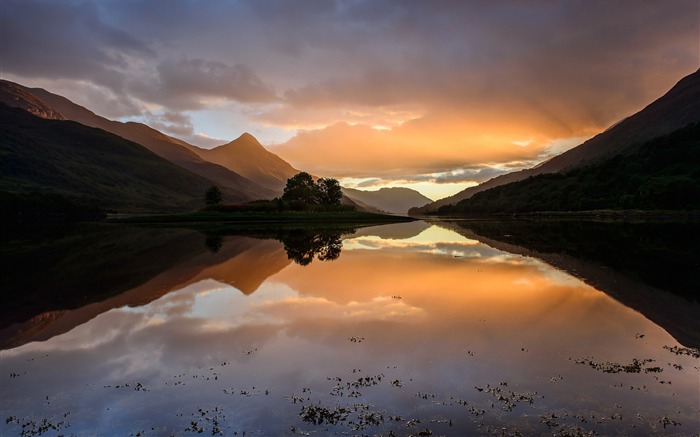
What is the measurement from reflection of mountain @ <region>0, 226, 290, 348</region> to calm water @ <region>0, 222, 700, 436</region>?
314 mm

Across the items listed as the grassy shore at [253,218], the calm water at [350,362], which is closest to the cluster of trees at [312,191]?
the grassy shore at [253,218]

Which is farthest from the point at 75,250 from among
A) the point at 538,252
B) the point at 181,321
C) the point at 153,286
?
the point at 538,252

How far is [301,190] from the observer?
532 feet

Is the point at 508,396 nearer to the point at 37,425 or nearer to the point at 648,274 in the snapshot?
the point at 37,425

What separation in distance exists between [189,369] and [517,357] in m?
12.0

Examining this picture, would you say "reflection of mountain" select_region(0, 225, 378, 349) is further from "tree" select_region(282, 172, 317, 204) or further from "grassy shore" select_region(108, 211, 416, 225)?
"tree" select_region(282, 172, 317, 204)

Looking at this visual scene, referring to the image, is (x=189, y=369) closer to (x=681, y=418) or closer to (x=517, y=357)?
(x=517, y=357)

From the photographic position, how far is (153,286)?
30.6m

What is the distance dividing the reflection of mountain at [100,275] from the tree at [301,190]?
336 ft

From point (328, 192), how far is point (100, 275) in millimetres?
135765

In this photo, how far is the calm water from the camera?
36.7ft

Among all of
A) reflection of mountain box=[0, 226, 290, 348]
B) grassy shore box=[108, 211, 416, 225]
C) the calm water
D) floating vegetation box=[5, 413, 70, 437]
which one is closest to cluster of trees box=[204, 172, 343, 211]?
grassy shore box=[108, 211, 416, 225]

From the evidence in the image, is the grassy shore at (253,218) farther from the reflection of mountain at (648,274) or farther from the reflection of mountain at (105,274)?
the reflection of mountain at (648,274)

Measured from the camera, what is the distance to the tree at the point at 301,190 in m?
161
